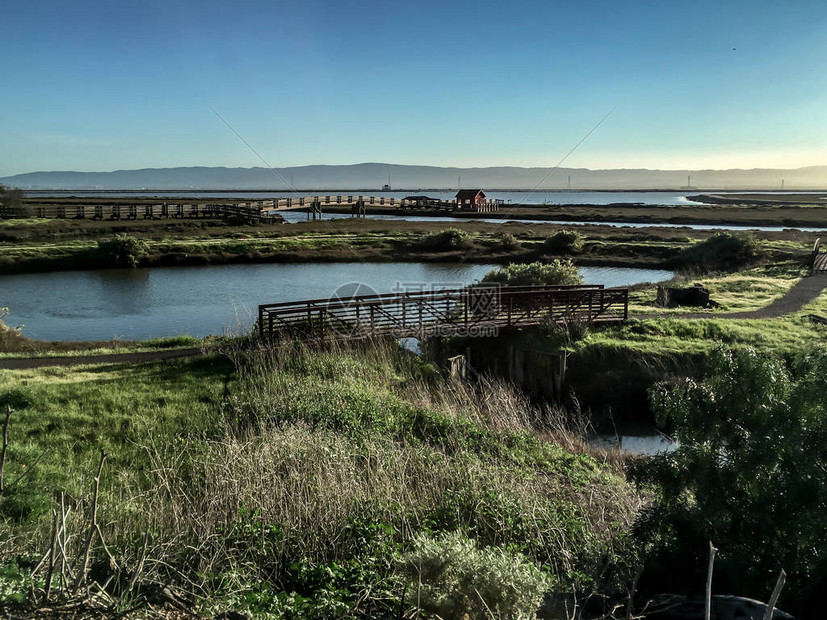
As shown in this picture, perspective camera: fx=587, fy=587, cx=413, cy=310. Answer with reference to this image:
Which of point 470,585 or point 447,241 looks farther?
point 447,241

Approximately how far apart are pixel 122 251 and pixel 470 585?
49653mm

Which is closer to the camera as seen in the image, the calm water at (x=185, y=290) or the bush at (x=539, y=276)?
the bush at (x=539, y=276)

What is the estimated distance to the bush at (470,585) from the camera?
4.74m

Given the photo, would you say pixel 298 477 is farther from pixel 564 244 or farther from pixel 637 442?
pixel 564 244

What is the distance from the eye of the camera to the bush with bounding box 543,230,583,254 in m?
52.3

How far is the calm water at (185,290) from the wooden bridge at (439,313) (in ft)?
15.1

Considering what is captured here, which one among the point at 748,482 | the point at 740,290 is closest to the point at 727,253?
the point at 740,290

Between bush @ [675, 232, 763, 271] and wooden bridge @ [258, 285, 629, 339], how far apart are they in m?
22.3

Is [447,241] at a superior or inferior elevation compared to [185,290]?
superior

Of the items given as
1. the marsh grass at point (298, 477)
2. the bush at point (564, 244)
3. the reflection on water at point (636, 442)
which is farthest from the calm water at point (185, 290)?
the reflection on water at point (636, 442)

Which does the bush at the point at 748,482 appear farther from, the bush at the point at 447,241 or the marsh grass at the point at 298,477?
the bush at the point at 447,241

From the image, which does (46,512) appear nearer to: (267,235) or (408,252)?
(408,252)

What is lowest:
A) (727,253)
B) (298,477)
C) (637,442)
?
(637,442)

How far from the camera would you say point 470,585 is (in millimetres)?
4816
